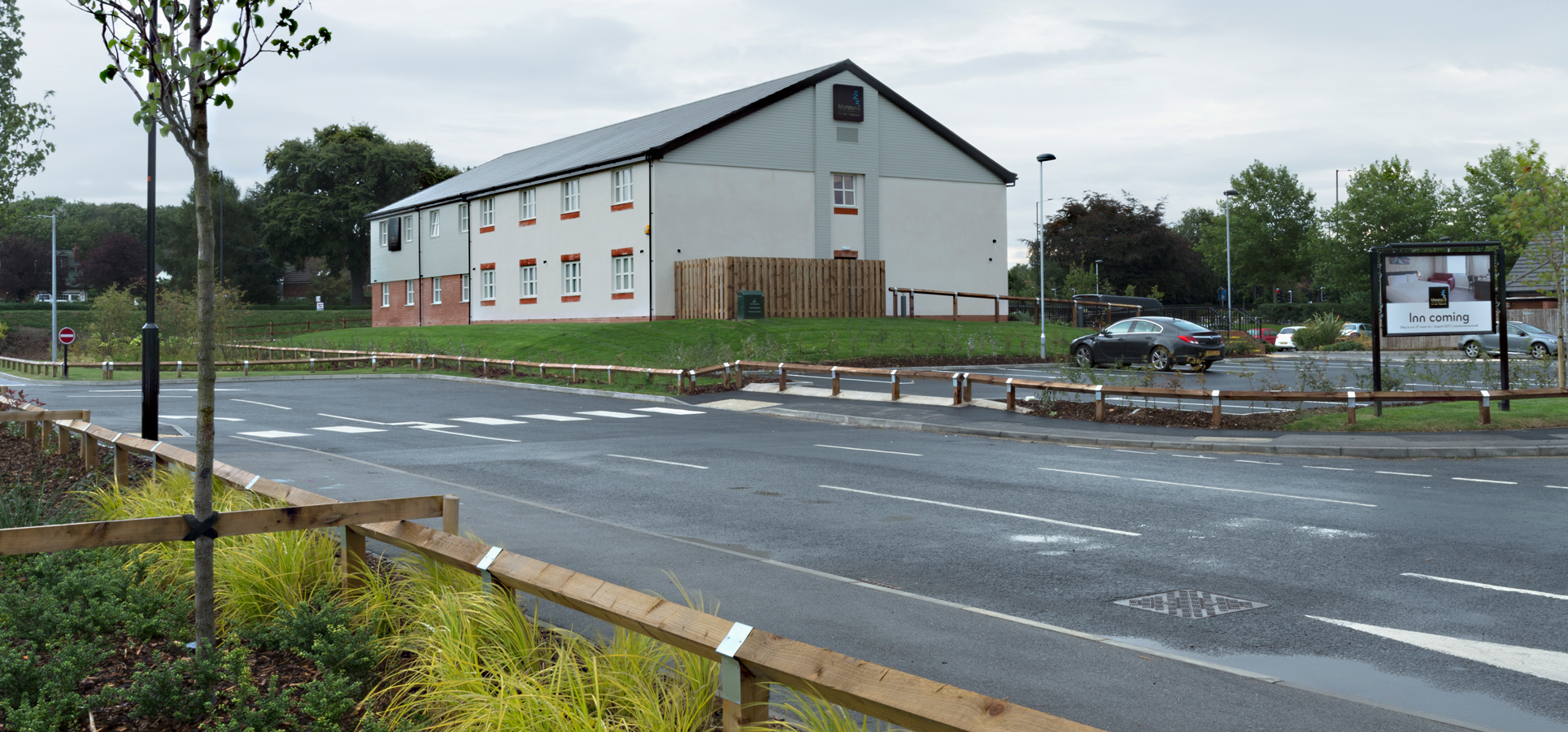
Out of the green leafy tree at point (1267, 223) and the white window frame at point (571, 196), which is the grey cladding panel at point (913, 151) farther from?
the green leafy tree at point (1267, 223)

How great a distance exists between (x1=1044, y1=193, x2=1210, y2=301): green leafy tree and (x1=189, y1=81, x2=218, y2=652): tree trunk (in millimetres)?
77518

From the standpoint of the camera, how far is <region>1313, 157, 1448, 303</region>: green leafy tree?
Answer: 77812 millimetres

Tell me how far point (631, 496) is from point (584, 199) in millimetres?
34820

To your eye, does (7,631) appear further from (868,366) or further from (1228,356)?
(1228,356)

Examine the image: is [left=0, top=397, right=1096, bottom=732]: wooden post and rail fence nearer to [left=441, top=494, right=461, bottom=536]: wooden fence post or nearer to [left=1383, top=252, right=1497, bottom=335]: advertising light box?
[left=441, top=494, right=461, bottom=536]: wooden fence post

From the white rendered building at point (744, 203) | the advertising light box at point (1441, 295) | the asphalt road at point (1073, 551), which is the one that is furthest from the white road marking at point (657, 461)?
the white rendered building at point (744, 203)

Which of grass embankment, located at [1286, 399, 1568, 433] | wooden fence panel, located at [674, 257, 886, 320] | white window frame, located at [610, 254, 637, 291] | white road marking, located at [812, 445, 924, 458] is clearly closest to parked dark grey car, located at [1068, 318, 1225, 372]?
grass embankment, located at [1286, 399, 1568, 433]

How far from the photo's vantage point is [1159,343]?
30.2m

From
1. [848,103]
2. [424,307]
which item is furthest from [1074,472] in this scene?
[424,307]

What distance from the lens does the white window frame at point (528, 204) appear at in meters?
48.7

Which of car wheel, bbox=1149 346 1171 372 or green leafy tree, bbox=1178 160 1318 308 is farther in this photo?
green leafy tree, bbox=1178 160 1318 308

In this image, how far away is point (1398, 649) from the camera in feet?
20.5

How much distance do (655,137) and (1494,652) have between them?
40353 mm

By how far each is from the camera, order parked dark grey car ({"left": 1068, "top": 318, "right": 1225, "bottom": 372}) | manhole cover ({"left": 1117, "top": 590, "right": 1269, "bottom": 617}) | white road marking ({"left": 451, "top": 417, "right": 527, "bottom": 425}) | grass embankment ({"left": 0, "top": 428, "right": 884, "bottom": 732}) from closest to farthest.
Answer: grass embankment ({"left": 0, "top": 428, "right": 884, "bottom": 732}) → manhole cover ({"left": 1117, "top": 590, "right": 1269, "bottom": 617}) → white road marking ({"left": 451, "top": 417, "right": 527, "bottom": 425}) → parked dark grey car ({"left": 1068, "top": 318, "right": 1225, "bottom": 372})
